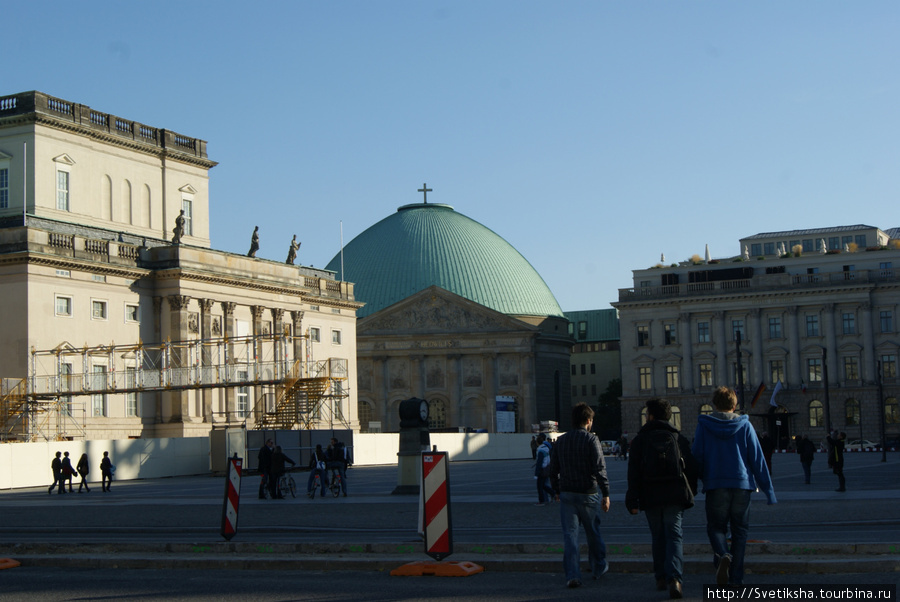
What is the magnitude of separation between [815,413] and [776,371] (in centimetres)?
568

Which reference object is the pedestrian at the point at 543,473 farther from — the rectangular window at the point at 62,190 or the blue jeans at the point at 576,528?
the rectangular window at the point at 62,190

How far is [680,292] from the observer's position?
415 ft

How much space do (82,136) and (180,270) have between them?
1061cm

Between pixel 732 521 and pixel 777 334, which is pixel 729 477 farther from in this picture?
pixel 777 334

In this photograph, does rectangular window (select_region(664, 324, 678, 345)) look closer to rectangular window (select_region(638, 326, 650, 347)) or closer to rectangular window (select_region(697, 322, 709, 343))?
rectangular window (select_region(638, 326, 650, 347))

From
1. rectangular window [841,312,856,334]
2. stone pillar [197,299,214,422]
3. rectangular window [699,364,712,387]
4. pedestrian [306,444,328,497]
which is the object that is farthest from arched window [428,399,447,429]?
pedestrian [306,444,328,497]

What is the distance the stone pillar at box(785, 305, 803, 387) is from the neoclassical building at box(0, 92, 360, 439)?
177ft

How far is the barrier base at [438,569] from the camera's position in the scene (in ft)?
53.3

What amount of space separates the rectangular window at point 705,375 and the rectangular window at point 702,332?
102 inches

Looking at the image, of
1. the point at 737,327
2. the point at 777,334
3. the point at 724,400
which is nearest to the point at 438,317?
the point at 737,327

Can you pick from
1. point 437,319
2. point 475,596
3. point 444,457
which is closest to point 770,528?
point 444,457

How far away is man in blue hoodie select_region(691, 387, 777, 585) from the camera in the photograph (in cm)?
1338

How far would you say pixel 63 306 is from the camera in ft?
219

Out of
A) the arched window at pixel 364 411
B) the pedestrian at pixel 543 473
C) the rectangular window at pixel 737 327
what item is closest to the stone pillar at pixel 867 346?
the rectangular window at pixel 737 327
